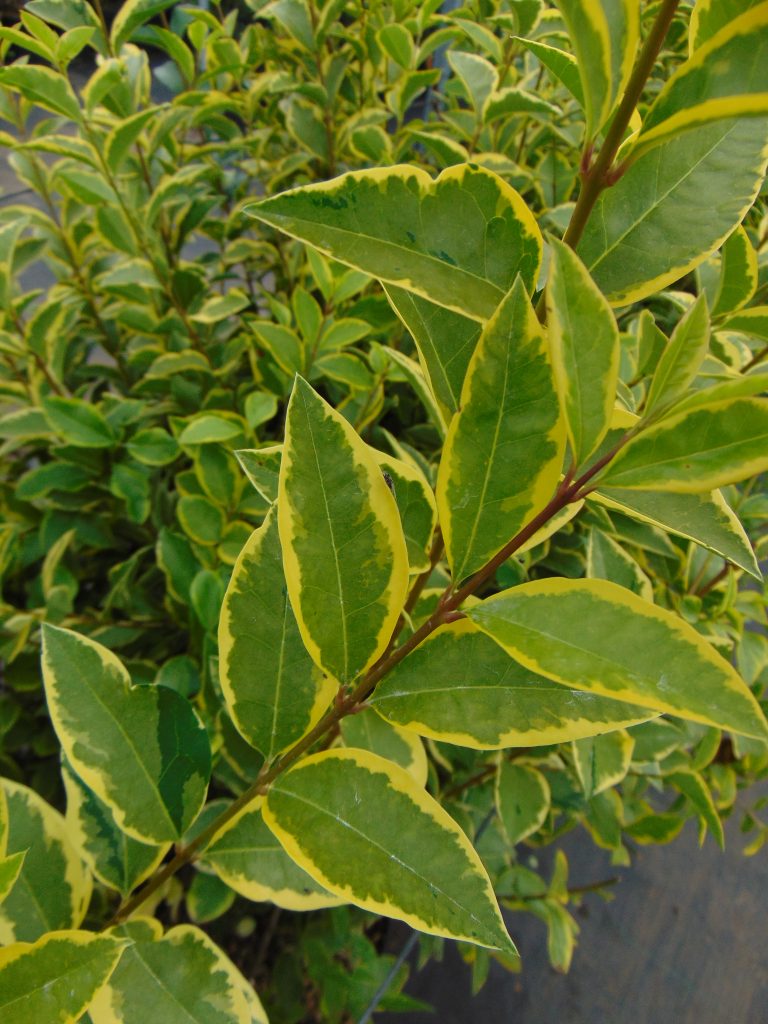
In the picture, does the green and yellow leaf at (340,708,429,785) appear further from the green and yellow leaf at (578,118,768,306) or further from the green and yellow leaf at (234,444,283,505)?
the green and yellow leaf at (578,118,768,306)

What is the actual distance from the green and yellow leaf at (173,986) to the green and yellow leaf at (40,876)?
4 cm

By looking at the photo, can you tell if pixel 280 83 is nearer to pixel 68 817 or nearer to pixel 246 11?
pixel 68 817

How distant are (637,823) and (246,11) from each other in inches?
96.3

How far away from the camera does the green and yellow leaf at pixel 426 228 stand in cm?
30

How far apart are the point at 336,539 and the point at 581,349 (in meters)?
0.14

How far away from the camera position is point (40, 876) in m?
0.46

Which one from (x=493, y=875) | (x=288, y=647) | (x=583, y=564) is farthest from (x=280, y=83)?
(x=493, y=875)

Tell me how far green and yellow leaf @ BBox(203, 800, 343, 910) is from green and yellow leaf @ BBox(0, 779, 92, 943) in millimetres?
92

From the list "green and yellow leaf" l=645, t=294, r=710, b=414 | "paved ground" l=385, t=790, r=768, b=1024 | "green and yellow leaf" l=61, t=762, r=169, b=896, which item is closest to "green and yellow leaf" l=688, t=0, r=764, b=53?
"green and yellow leaf" l=645, t=294, r=710, b=414

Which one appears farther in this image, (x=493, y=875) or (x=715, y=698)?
(x=493, y=875)

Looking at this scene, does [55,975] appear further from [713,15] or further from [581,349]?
[713,15]

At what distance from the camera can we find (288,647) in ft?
1.39

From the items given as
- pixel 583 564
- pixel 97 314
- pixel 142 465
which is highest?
pixel 97 314

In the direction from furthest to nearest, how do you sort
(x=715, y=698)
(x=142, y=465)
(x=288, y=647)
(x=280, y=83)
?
(x=280, y=83) → (x=142, y=465) → (x=288, y=647) → (x=715, y=698)
